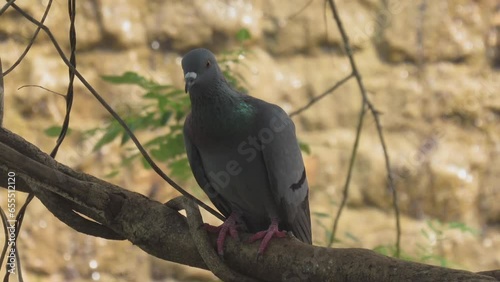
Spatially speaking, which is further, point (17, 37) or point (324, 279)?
A: point (17, 37)

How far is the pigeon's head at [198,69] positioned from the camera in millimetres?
2320

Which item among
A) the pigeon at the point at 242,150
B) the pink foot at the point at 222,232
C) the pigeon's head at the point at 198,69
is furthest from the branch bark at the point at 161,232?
the pigeon's head at the point at 198,69

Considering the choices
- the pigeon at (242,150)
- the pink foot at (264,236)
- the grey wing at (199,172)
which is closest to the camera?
the pink foot at (264,236)

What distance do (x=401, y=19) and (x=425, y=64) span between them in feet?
1.47

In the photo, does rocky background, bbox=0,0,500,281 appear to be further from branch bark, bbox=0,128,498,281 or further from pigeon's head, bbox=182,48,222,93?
branch bark, bbox=0,128,498,281

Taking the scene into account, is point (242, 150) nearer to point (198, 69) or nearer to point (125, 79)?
point (198, 69)

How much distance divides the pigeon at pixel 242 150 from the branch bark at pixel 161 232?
45 cm

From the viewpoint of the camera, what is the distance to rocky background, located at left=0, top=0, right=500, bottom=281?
228 inches

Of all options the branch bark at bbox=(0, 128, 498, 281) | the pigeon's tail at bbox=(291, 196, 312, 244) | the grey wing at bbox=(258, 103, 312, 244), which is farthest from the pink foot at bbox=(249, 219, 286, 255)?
the pigeon's tail at bbox=(291, 196, 312, 244)

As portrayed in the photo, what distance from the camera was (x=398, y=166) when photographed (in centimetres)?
615

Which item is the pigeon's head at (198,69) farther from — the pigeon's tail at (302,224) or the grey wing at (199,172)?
the pigeon's tail at (302,224)

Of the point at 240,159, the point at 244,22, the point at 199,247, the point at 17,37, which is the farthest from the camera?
the point at 244,22

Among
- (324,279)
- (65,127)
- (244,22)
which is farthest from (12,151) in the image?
(244,22)

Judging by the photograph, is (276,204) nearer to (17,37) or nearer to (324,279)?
(324,279)
